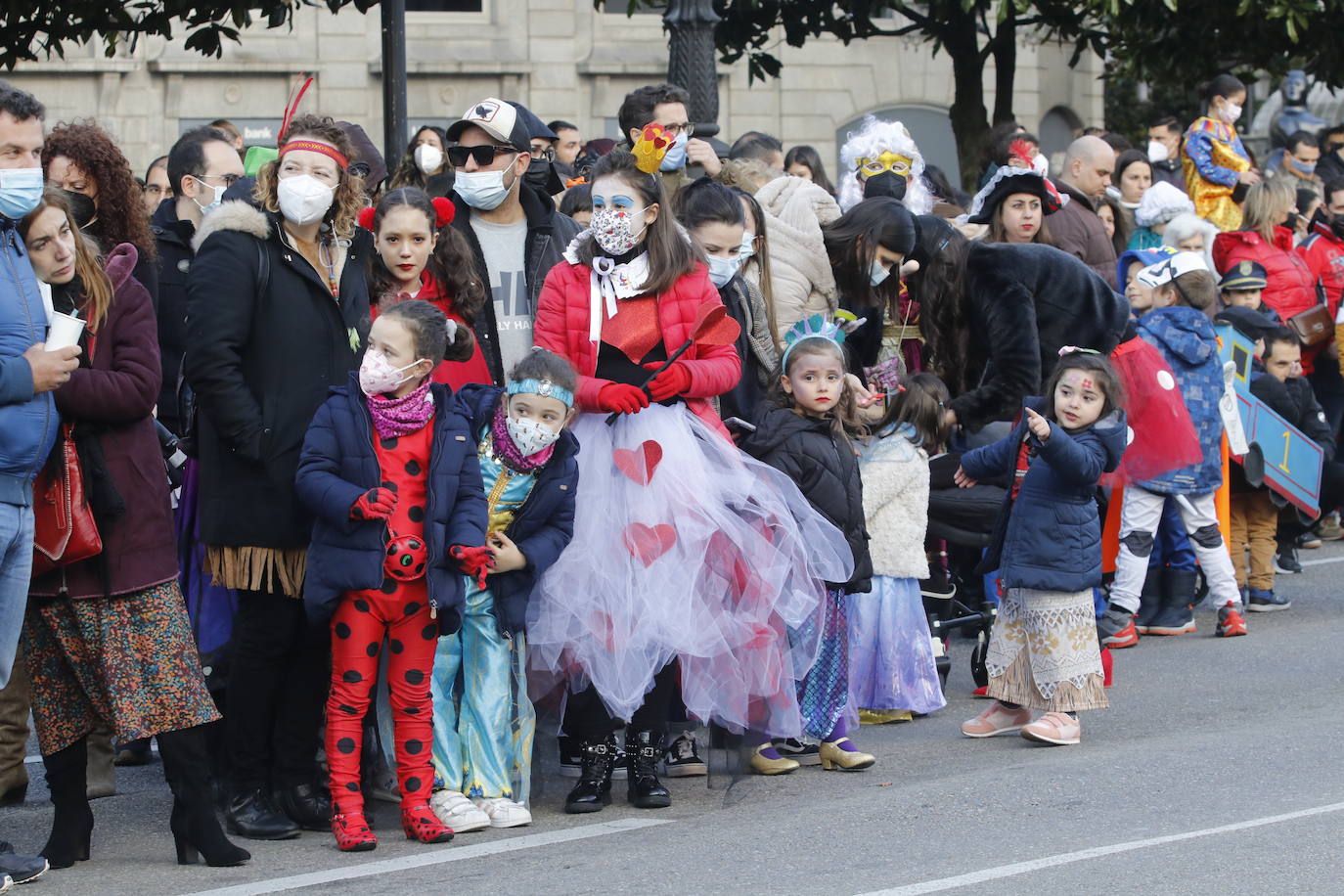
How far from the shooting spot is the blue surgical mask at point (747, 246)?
7.71 meters

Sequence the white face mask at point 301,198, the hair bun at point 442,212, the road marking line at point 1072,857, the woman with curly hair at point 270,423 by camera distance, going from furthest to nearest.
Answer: the hair bun at point 442,212
the white face mask at point 301,198
the woman with curly hair at point 270,423
the road marking line at point 1072,857

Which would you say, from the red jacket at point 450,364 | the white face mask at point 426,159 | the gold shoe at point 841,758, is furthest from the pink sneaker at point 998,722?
the white face mask at point 426,159

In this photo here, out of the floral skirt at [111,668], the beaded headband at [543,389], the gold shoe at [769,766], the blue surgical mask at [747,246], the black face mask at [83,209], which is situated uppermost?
the black face mask at [83,209]

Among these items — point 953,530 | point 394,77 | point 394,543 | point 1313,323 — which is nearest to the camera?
point 394,543

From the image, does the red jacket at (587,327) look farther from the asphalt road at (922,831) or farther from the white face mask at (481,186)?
the asphalt road at (922,831)

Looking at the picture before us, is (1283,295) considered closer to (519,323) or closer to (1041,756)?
(1041,756)

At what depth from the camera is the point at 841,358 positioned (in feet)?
24.3

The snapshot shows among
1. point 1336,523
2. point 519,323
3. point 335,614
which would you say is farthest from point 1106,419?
point 1336,523

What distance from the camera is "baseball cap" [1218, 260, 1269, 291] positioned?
12.0 meters

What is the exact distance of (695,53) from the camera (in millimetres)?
11055

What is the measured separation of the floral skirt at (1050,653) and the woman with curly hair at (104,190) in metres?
3.56

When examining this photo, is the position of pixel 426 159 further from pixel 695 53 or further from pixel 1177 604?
pixel 1177 604

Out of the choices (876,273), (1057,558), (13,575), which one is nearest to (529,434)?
(13,575)

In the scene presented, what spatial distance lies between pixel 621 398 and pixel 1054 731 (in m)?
2.33
